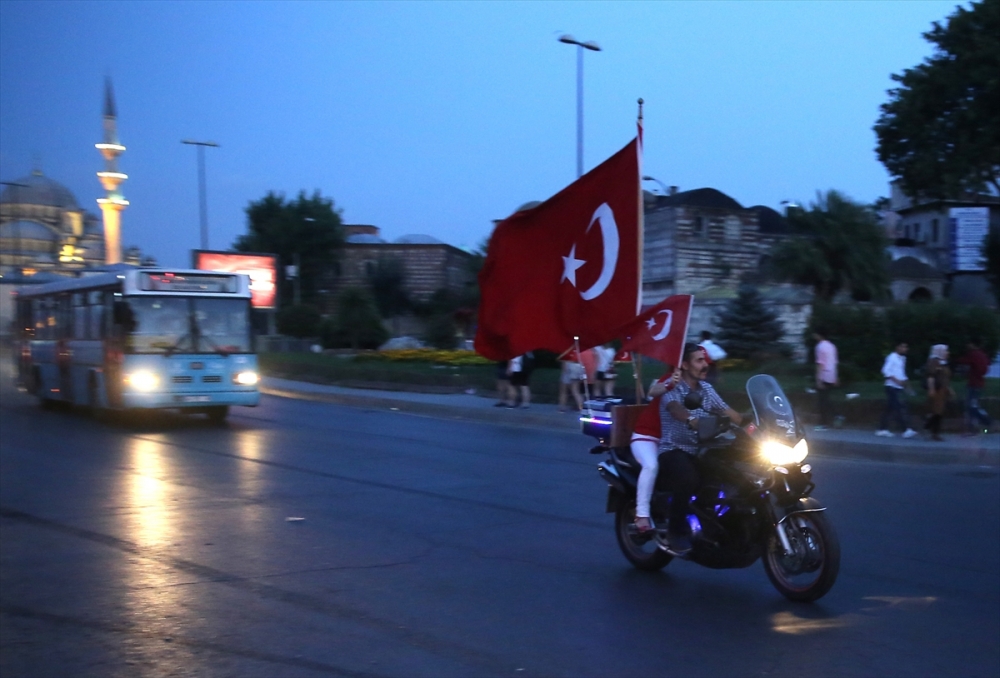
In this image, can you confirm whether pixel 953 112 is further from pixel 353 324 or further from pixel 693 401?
pixel 693 401

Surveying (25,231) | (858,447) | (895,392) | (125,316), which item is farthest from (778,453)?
(25,231)

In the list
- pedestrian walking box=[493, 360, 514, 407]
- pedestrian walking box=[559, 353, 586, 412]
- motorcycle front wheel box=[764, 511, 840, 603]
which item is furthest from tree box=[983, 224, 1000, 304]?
motorcycle front wheel box=[764, 511, 840, 603]

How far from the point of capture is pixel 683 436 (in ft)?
22.9

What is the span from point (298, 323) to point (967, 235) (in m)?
31.4

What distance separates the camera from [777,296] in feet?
130

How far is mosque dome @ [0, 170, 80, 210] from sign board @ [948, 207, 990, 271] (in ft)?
291

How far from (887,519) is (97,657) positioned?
23.9 ft

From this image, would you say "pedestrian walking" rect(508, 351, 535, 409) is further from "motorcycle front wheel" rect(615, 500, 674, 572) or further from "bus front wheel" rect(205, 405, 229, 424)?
"motorcycle front wheel" rect(615, 500, 674, 572)

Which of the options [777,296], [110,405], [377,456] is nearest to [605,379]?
[377,456]

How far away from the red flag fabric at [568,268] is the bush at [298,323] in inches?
1760

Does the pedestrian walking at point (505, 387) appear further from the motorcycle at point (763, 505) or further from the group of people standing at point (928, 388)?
the motorcycle at point (763, 505)

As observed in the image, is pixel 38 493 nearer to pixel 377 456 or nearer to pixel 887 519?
pixel 377 456

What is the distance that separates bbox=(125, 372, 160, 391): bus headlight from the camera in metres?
17.7

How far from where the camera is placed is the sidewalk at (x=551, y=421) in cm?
1549
